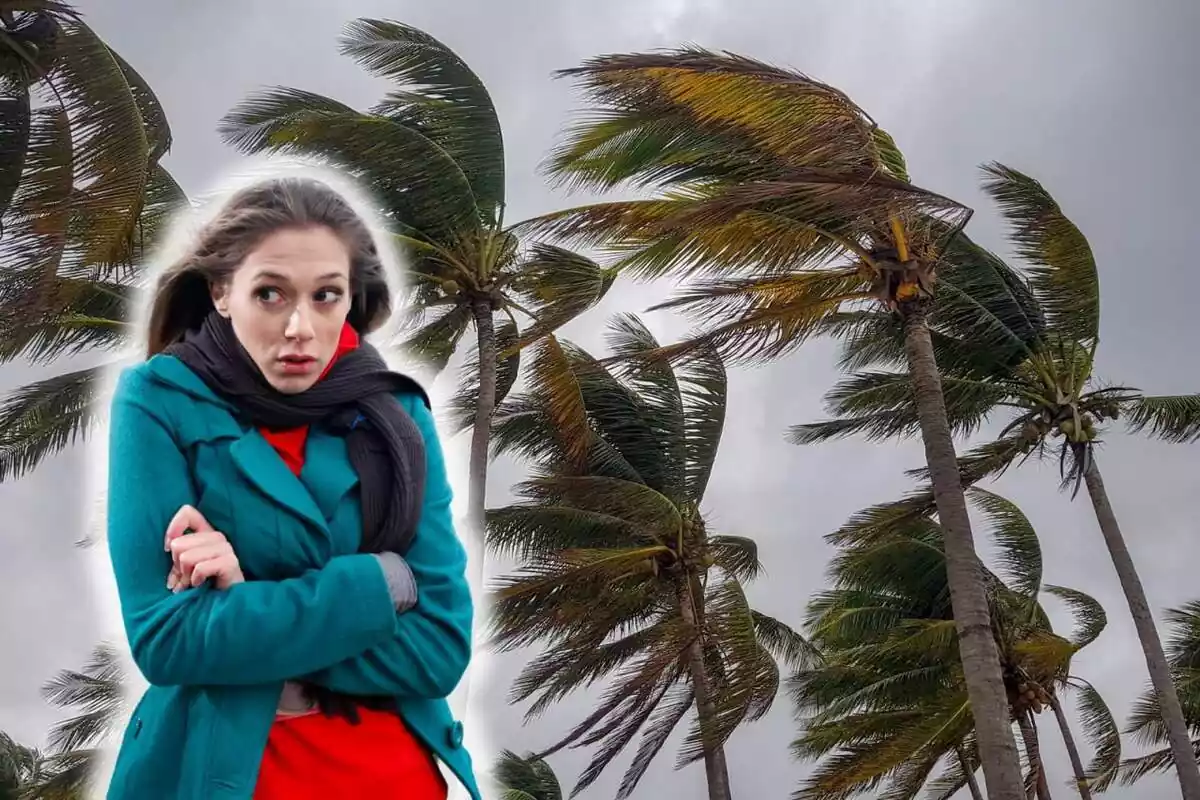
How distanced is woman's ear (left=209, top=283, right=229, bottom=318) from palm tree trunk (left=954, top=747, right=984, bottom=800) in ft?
62.9

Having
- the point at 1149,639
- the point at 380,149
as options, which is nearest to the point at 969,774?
the point at 1149,639

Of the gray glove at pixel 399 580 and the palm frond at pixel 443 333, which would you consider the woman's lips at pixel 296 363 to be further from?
the palm frond at pixel 443 333

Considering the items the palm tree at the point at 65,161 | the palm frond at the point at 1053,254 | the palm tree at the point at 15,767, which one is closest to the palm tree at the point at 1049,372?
the palm frond at the point at 1053,254

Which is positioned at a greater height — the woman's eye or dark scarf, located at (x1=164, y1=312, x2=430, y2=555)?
the woman's eye

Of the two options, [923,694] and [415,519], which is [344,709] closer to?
[415,519]

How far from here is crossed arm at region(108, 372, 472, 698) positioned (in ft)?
4.18

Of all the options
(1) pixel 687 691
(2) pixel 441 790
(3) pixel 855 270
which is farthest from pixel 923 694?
(2) pixel 441 790

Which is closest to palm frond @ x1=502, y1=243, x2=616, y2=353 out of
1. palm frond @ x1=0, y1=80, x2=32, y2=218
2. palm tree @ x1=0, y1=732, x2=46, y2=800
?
palm frond @ x1=0, y1=80, x2=32, y2=218

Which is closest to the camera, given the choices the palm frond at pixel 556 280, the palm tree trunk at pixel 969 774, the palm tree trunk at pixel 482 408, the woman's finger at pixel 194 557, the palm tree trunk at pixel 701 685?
the woman's finger at pixel 194 557

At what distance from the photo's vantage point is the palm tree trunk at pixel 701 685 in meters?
13.6

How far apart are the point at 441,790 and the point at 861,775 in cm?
1102

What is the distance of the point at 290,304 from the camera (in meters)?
1.43

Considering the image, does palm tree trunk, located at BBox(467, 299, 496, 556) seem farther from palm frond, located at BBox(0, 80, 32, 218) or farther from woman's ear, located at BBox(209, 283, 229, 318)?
woman's ear, located at BBox(209, 283, 229, 318)

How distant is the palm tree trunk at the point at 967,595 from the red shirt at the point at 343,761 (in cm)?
840
